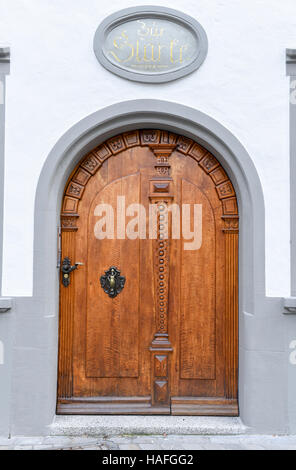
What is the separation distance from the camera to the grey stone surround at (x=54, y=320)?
148 inches

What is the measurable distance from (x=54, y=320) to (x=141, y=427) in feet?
3.95

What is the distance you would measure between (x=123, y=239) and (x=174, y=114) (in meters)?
1.22

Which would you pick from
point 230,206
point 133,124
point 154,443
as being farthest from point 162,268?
point 154,443

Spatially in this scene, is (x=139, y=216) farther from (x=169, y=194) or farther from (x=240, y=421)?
(x=240, y=421)

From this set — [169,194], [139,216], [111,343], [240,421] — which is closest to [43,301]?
[111,343]

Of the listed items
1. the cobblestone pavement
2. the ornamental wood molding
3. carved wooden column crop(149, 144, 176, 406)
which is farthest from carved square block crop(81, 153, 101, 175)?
the cobblestone pavement

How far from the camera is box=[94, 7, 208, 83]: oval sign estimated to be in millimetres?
3836

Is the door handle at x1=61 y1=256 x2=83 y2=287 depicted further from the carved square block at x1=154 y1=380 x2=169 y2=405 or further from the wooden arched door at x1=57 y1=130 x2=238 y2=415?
the carved square block at x1=154 y1=380 x2=169 y2=405

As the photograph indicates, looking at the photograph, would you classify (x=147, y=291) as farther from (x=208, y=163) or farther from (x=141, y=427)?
(x=208, y=163)

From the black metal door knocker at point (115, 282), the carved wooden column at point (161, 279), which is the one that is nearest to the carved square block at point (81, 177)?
the carved wooden column at point (161, 279)

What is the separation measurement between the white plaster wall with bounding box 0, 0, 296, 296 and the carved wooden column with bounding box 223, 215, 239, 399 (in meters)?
0.35

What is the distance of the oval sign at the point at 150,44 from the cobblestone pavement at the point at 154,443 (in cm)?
310

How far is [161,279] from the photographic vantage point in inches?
160

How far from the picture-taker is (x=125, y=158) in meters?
4.11
